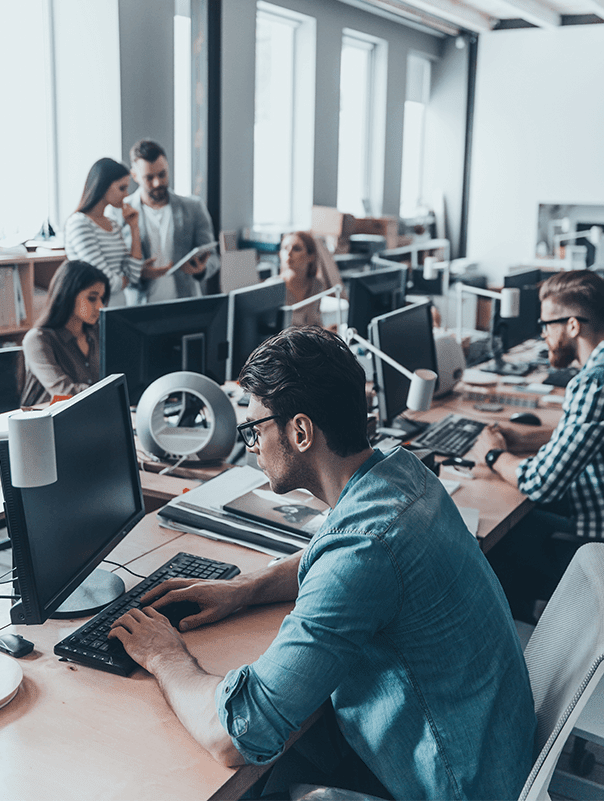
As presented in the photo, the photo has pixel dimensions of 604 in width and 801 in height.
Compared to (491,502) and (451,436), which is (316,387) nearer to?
(491,502)

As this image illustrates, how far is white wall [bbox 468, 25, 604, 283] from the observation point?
7539mm

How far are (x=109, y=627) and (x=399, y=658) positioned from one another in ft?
1.76

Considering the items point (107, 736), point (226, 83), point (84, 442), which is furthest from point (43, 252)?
point (107, 736)

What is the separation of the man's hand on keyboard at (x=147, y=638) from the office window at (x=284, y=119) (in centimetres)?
521

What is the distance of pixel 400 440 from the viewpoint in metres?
2.69

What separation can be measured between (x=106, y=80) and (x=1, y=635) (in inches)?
163

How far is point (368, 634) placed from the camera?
108 cm

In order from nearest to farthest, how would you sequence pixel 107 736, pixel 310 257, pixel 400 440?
pixel 107 736 → pixel 400 440 → pixel 310 257

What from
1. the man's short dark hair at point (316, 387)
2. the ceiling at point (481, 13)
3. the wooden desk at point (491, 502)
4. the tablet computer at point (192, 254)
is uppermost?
the ceiling at point (481, 13)

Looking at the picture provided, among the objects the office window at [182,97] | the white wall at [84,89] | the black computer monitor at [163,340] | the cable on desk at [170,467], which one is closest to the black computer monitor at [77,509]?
the cable on desk at [170,467]

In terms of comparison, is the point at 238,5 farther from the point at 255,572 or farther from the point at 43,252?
the point at 255,572

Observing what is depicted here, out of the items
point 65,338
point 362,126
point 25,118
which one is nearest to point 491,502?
point 65,338

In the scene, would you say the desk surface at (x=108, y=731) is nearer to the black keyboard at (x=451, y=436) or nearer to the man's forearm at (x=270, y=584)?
the man's forearm at (x=270, y=584)

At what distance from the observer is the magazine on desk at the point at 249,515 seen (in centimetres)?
180
